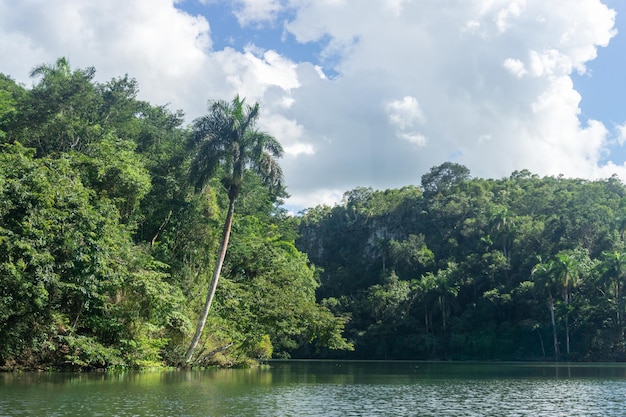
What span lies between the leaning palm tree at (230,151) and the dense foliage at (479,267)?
108 feet

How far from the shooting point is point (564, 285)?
6744 cm

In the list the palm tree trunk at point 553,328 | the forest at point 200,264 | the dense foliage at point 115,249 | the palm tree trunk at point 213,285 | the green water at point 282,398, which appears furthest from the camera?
the palm tree trunk at point 553,328

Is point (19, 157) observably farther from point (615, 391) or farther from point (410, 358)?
point (410, 358)

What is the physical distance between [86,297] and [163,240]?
39.6ft

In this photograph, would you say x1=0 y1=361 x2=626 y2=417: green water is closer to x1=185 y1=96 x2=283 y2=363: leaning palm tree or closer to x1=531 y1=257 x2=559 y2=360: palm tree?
x1=185 y1=96 x2=283 y2=363: leaning palm tree

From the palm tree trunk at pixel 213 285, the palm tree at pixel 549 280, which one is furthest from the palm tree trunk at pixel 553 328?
the palm tree trunk at pixel 213 285

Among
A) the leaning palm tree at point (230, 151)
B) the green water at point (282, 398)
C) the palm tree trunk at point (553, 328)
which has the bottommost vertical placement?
the green water at point (282, 398)

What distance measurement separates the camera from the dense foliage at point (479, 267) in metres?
68.8

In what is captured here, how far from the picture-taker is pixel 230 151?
3434 cm

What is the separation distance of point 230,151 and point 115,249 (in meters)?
8.32

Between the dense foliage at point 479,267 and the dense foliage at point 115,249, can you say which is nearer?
the dense foliage at point 115,249

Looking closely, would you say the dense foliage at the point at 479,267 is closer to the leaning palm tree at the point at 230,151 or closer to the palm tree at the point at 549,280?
the palm tree at the point at 549,280

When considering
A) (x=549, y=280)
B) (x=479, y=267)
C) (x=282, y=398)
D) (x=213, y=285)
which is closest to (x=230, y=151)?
(x=213, y=285)

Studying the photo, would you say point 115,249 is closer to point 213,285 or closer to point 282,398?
point 213,285
